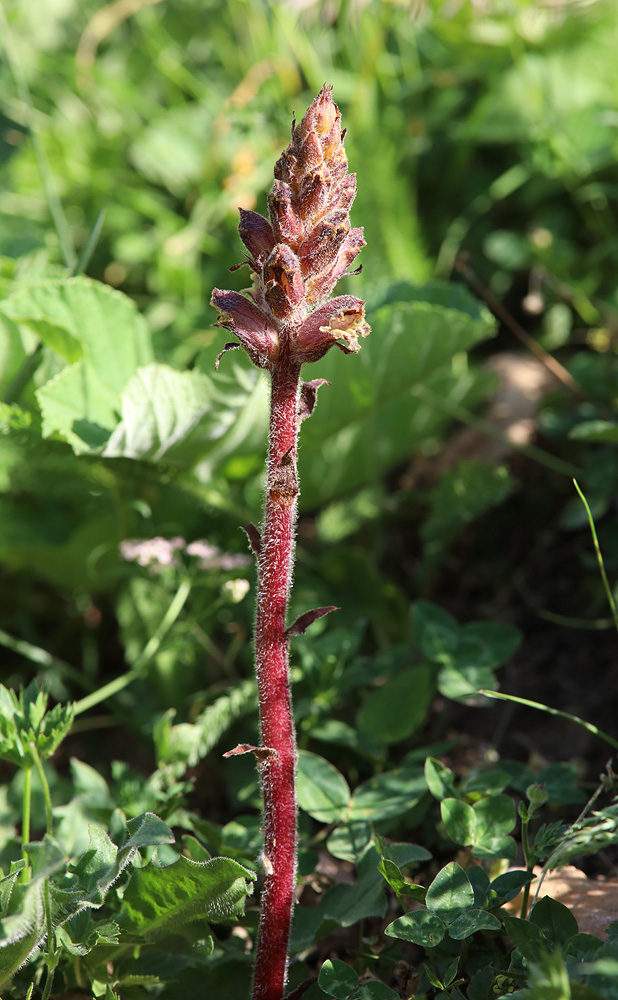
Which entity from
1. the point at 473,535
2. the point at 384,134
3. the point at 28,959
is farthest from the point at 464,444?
the point at 28,959

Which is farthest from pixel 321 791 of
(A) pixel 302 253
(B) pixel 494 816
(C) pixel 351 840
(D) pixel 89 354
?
(D) pixel 89 354

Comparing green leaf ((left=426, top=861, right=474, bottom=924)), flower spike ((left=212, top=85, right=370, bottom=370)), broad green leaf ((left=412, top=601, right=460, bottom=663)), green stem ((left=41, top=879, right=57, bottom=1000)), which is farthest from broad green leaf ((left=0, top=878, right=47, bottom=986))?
broad green leaf ((left=412, top=601, right=460, bottom=663))

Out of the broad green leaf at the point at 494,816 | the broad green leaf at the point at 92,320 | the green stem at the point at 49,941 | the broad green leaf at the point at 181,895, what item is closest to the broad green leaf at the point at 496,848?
the broad green leaf at the point at 494,816

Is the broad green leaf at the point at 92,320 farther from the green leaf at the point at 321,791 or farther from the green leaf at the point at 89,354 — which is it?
the green leaf at the point at 321,791

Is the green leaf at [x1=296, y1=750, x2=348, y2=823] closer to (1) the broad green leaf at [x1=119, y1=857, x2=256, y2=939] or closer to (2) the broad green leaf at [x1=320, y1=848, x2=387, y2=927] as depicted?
(2) the broad green leaf at [x1=320, y1=848, x2=387, y2=927]

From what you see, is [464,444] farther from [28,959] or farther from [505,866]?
[28,959]

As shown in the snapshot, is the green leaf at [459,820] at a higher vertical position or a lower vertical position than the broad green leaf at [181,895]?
higher
